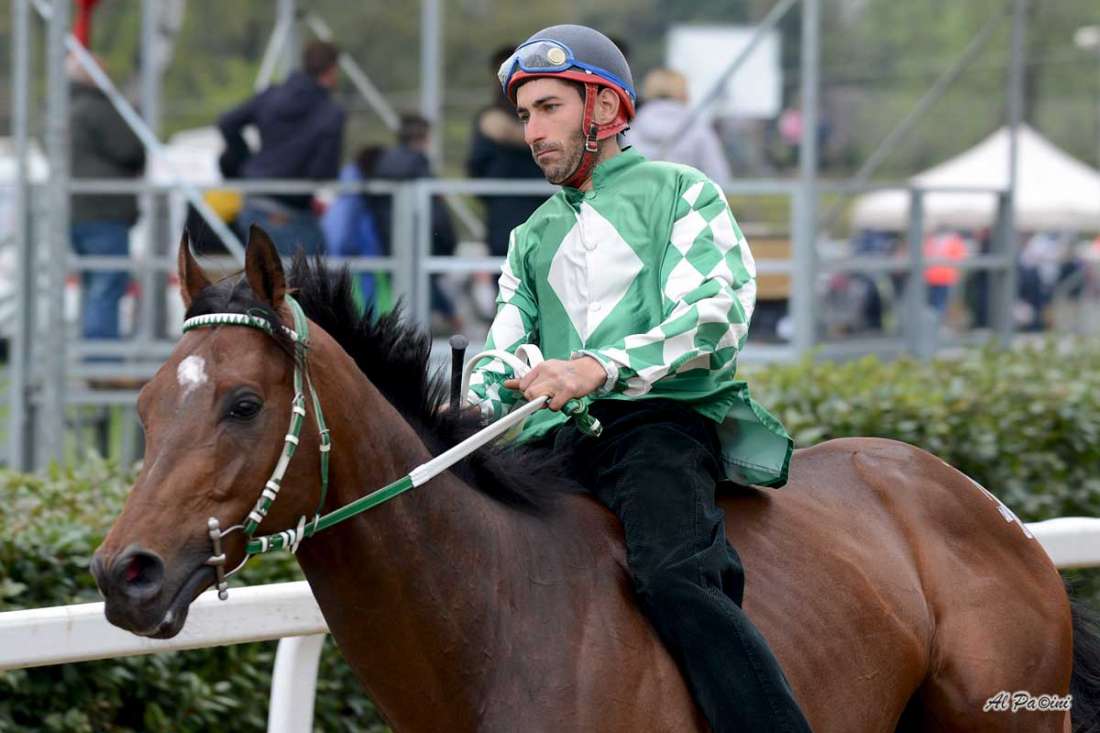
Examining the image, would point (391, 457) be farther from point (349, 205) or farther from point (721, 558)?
point (349, 205)

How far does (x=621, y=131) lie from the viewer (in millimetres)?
3643

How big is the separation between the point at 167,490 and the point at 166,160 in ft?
21.7

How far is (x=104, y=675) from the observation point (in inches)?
176

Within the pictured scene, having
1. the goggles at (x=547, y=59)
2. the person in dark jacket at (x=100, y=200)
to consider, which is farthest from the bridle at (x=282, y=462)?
the person in dark jacket at (x=100, y=200)

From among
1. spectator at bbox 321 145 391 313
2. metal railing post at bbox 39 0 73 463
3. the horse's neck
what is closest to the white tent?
spectator at bbox 321 145 391 313

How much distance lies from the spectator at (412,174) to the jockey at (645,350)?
644 cm

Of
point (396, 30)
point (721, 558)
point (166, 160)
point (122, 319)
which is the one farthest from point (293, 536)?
point (396, 30)

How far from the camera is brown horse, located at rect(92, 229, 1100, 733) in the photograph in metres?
2.88

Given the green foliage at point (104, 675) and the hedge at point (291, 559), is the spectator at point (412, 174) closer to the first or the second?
the hedge at point (291, 559)

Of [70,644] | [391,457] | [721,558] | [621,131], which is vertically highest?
[621,131]

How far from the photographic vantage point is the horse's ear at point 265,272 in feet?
9.71

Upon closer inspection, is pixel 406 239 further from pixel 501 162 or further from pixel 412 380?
pixel 412 380

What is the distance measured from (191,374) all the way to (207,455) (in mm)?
156

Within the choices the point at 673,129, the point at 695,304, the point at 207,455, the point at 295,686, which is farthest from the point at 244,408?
the point at 673,129
